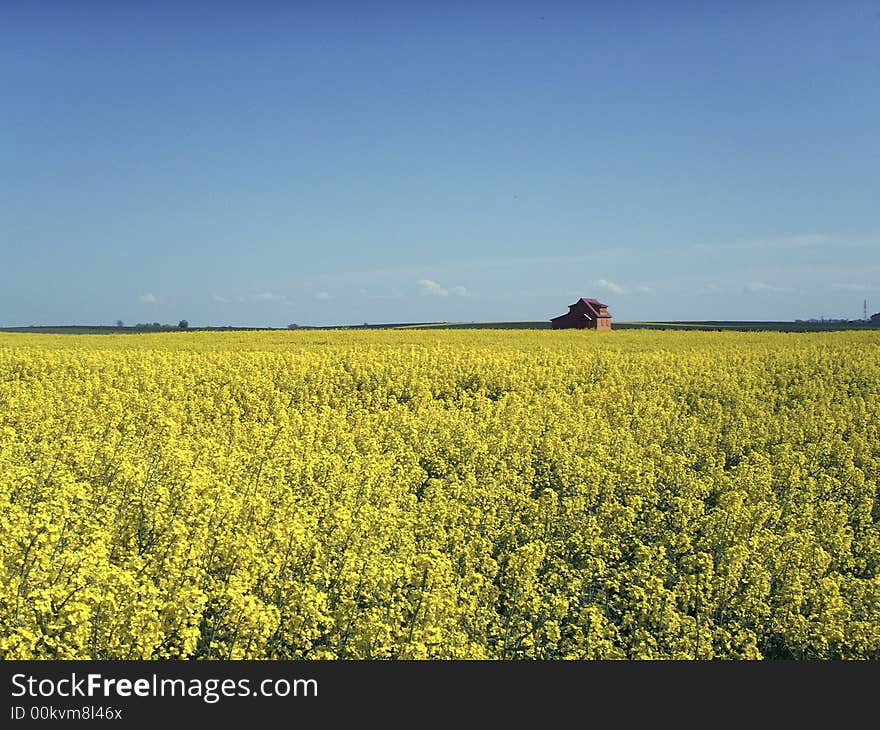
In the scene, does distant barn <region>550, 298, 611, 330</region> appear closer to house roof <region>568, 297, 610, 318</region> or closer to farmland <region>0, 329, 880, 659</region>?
house roof <region>568, 297, 610, 318</region>

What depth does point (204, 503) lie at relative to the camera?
8.02 meters

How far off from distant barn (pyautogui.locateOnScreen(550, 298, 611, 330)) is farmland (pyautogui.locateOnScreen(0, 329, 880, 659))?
58.5 metres

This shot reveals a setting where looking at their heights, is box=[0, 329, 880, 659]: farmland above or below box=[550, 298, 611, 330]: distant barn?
below

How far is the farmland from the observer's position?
561cm

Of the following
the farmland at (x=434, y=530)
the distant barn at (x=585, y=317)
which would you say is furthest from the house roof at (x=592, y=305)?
the farmland at (x=434, y=530)

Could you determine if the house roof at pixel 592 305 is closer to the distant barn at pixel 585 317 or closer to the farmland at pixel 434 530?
the distant barn at pixel 585 317

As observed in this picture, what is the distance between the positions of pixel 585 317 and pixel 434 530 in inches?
2755

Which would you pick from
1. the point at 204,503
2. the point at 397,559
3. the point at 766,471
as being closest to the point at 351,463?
the point at 204,503

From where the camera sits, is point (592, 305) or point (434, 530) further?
point (592, 305)

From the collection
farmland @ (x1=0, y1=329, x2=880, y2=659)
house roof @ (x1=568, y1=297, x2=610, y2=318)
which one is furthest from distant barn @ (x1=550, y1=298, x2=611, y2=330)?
farmland @ (x1=0, y1=329, x2=880, y2=659)

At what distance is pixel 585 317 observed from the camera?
75.7 m

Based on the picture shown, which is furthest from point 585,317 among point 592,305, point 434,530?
point 434,530

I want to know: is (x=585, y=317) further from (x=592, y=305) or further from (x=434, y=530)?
(x=434, y=530)

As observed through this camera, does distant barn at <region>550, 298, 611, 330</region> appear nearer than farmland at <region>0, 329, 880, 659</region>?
No
